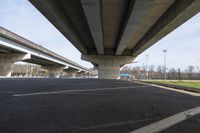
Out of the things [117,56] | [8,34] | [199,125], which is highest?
[8,34]

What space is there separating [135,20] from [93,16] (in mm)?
3491

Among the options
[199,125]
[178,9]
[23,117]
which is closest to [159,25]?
[178,9]

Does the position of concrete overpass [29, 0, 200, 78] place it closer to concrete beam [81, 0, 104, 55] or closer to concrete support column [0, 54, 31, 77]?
concrete beam [81, 0, 104, 55]

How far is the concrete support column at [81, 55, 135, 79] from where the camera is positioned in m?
36.2

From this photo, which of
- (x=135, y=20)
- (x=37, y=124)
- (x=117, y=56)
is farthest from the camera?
(x=117, y=56)

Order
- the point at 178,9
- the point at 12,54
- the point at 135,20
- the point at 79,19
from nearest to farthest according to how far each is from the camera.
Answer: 1. the point at 178,9
2. the point at 135,20
3. the point at 79,19
4. the point at 12,54

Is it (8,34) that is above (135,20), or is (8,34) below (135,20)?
above

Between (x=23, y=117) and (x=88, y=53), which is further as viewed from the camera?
(x=88, y=53)

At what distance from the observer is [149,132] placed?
300cm

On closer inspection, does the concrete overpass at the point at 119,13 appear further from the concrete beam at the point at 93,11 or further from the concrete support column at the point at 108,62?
the concrete support column at the point at 108,62

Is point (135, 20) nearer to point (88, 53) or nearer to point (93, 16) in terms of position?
point (93, 16)

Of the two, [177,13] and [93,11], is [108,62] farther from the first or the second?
[93,11]

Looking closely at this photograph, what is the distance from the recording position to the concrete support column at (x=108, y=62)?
3621 centimetres

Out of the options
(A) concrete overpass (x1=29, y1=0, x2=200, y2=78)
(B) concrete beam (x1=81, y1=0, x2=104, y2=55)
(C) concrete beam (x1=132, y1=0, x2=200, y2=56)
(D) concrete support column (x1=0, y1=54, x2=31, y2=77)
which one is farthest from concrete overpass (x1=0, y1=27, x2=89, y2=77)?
(C) concrete beam (x1=132, y1=0, x2=200, y2=56)
